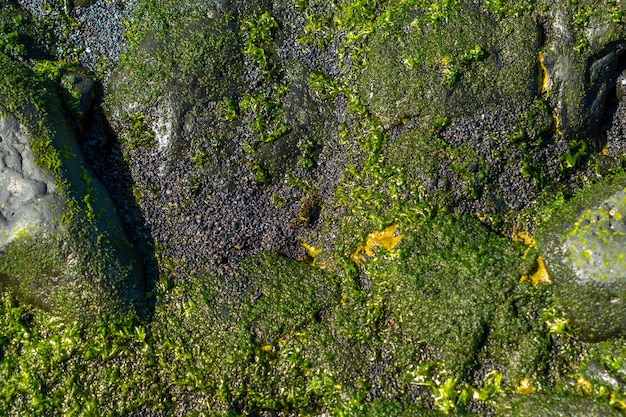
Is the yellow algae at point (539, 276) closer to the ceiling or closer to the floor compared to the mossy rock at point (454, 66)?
closer to the floor

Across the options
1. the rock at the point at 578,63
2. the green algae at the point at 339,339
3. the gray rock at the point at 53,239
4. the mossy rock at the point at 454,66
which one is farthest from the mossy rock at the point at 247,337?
the rock at the point at 578,63

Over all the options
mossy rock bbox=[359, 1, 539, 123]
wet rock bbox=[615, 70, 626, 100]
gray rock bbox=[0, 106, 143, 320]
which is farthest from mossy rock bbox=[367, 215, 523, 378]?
gray rock bbox=[0, 106, 143, 320]

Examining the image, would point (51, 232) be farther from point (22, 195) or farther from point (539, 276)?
point (539, 276)

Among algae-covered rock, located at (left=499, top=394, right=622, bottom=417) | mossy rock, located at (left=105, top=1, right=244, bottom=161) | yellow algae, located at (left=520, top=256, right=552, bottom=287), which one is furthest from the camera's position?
mossy rock, located at (left=105, top=1, right=244, bottom=161)

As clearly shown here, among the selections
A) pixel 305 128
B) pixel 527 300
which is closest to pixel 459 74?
pixel 305 128

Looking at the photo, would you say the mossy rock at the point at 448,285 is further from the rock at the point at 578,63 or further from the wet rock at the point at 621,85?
the wet rock at the point at 621,85

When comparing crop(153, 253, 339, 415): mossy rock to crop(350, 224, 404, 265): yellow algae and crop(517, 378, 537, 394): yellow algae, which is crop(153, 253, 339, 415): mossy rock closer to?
crop(350, 224, 404, 265): yellow algae
